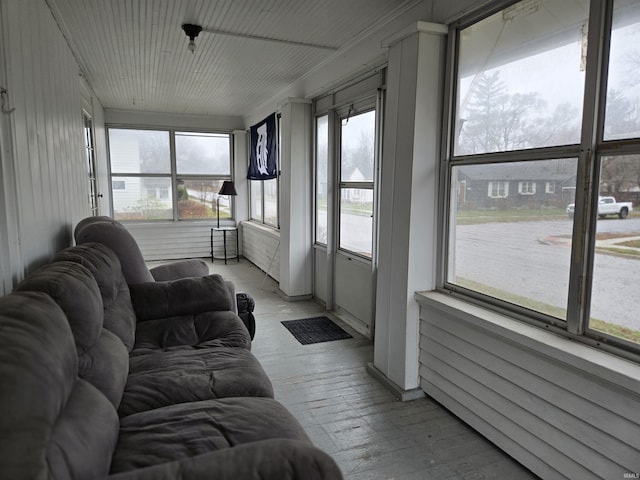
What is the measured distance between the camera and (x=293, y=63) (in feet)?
13.5

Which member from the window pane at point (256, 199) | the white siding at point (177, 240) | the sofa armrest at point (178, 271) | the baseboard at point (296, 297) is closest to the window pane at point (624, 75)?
the sofa armrest at point (178, 271)

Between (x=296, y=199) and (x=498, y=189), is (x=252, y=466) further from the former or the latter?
(x=296, y=199)

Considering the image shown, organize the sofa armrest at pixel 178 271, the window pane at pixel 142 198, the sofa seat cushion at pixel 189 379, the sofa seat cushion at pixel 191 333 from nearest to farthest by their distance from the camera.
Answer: the sofa seat cushion at pixel 189 379 < the sofa seat cushion at pixel 191 333 < the sofa armrest at pixel 178 271 < the window pane at pixel 142 198

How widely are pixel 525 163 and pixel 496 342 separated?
2.96ft

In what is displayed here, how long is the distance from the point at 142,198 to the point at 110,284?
18.2 ft

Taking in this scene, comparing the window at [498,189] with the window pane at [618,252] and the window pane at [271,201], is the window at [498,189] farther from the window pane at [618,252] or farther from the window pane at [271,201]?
the window pane at [271,201]

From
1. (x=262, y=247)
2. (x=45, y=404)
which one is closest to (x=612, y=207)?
(x=45, y=404)

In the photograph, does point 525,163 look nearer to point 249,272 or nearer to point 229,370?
point 229,370

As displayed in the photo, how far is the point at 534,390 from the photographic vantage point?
6.23 feet

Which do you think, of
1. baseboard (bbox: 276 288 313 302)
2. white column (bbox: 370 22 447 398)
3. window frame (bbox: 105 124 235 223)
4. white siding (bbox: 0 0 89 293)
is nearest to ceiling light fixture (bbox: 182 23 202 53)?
white siding (bbox: 0 0 89 293)

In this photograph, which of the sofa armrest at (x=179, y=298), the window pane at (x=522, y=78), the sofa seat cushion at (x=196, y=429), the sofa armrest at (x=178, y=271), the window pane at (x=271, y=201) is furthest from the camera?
the window pane at (x=271, y=201)

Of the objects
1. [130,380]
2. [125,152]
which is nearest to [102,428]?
[130,380]

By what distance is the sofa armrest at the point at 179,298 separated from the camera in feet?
8.43

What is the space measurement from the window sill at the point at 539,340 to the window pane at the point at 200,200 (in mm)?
5762
